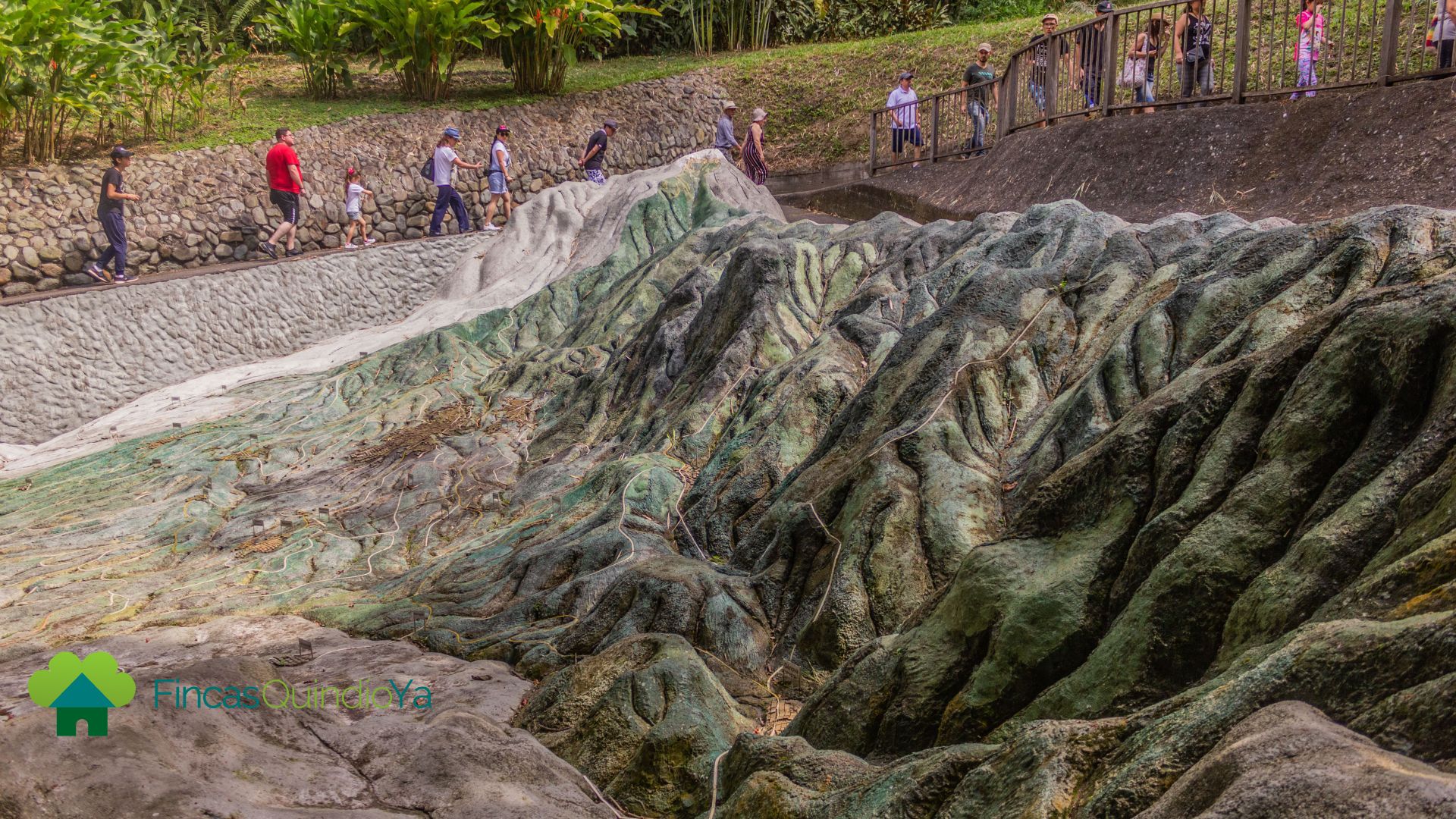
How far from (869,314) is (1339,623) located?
580 cm

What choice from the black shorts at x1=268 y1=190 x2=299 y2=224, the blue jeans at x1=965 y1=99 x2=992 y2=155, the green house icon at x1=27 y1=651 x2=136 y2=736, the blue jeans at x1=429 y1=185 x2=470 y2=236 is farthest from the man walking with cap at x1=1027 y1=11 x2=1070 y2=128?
the green house icon at x1=27 y1=651 x2=136 y2=736

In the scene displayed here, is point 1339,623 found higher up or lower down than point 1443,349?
lower down

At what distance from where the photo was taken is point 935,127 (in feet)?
51.0

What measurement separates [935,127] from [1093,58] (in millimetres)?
4182

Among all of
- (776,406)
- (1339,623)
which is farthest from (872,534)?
(1339,623)

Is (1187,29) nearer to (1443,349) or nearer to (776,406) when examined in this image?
(776,406)

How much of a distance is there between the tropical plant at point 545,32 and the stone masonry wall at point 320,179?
599 mm

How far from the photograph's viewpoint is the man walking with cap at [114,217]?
14.5 m

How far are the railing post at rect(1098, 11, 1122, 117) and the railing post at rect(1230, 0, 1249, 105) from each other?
1.36m

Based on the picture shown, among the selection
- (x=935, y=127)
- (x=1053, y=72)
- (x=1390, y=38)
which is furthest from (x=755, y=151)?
(x=1390, y=38)

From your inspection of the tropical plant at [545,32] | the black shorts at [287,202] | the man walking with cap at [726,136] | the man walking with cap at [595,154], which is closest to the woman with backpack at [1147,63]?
the man walking with cap at [726,136]

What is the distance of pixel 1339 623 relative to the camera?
2.51 meters

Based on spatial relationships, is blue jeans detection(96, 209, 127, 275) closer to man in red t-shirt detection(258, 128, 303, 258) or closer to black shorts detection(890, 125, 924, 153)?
man in red t-shirt detection(258, 128, 303, 258)

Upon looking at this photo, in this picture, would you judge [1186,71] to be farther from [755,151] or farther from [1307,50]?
[755,151]
